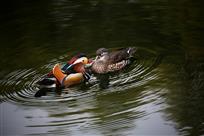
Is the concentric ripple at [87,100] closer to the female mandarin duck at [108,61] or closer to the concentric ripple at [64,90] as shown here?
A: the concentric ripple at [64,90]

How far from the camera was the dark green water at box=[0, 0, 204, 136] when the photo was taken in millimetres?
6949

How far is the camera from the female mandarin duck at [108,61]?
8875 millimetres

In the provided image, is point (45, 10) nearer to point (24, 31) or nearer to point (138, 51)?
point (24, 31)

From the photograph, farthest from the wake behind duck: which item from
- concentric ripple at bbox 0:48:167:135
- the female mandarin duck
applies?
concentric ripple at bbox 0:48:167:135

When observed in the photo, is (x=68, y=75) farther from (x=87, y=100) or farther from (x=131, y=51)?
(x=131, y=51)

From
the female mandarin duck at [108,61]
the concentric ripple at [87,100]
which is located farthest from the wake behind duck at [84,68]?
the concentric ripple at [87,100]

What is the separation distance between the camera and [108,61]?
8.93 metres

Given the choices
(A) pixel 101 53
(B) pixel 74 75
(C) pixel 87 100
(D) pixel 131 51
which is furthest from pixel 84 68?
(C) pixel 87 100

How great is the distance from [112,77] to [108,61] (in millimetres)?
429

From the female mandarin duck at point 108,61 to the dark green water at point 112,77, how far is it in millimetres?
233

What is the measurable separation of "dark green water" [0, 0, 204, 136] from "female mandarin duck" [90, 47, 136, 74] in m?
0.23

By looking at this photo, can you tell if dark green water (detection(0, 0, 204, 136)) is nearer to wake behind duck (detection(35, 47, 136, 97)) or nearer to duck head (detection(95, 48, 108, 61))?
wake behind duck (detection(35, 47, 136, 97))

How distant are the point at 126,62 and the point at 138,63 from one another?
215 millimetres

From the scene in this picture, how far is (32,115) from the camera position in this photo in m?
7.37
